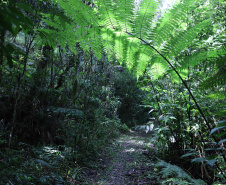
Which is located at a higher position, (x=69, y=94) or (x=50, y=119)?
(x=69, y=94)

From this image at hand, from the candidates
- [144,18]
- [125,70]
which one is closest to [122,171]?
[125,70]

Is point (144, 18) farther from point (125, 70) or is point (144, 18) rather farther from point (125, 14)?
point (125, 70)

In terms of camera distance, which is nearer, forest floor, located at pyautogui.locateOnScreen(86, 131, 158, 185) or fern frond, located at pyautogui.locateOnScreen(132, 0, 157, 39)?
fern frond, located at pyautogui.locateOnScreen(132, 0, 157, 39)

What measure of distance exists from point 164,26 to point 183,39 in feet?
0.69

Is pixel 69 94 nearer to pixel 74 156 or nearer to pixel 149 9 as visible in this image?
pixel 74 156

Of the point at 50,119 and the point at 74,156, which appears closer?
the point at 74,156

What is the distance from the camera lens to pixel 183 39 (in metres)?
1.39

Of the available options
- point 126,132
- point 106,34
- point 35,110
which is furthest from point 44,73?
point 126,132

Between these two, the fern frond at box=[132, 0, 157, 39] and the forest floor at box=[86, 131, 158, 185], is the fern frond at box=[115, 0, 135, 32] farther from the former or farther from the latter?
the forest floor at box=[86, 131, 158, 185]

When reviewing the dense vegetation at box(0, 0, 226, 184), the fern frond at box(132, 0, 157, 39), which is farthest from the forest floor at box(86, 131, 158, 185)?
the fern frond at box(132, 0, 157, 39)

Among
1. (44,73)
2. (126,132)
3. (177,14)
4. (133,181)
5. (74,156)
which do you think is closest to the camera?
(177,14)

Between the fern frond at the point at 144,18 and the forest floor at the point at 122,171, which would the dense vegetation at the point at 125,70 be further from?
the forest floor at the point at 122,171

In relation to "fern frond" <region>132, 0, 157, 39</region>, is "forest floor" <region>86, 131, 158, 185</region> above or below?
below

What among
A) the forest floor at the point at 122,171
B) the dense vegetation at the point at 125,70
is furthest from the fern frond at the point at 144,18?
the forest floor at the point at 122,171
